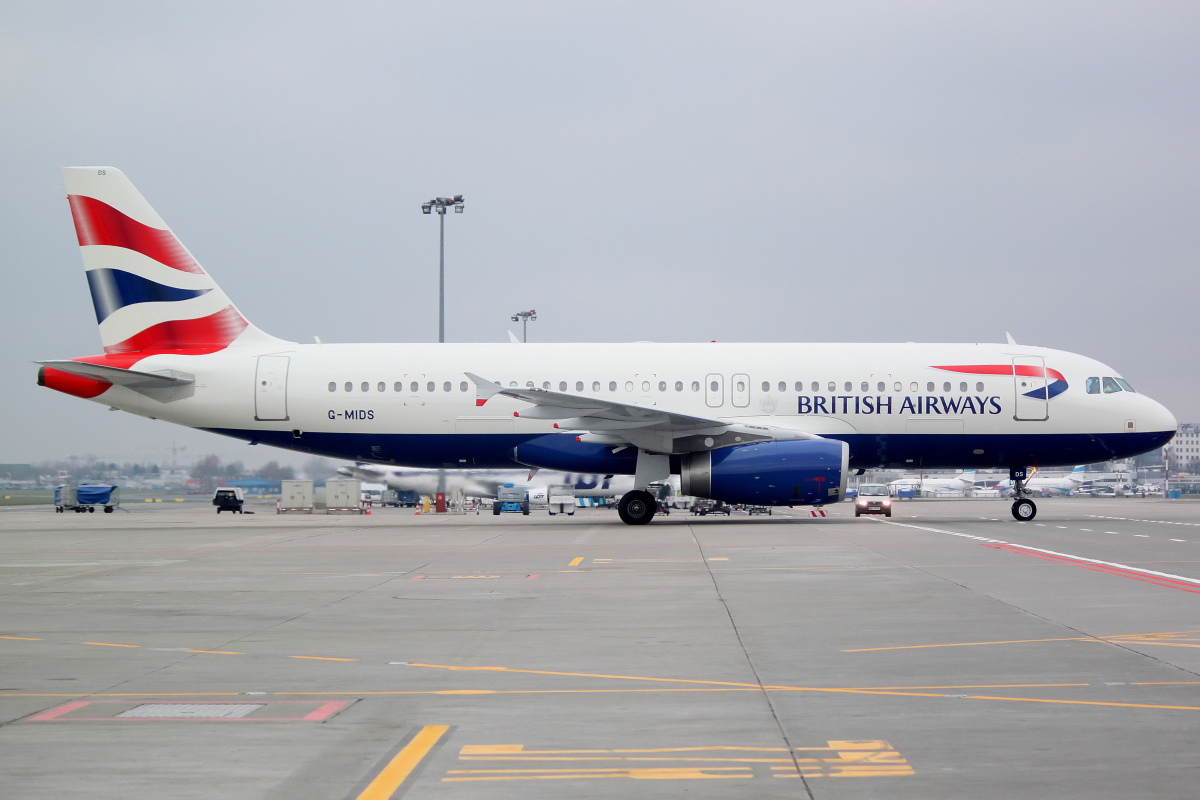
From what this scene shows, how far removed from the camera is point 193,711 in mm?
6395

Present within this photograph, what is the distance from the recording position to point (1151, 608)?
Result: 34.7ft

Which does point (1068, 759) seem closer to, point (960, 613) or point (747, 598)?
point (960, 613)

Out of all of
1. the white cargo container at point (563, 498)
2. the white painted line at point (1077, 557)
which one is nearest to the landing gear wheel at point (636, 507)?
the white painted line at point (1077, 557)

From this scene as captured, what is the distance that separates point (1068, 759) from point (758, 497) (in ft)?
62.7

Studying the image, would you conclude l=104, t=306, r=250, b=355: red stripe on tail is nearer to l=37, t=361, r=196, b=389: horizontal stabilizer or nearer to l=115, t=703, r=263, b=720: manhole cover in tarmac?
l=37, t=361, r=196, b=389: horizontal stabilizer

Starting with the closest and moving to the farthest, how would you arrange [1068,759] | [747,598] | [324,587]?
[1068,759], [747,598], [324,587]

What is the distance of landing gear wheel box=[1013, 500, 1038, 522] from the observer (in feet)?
89.0

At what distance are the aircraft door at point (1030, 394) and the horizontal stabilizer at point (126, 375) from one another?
2020 cm

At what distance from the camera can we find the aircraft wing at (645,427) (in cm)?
2372

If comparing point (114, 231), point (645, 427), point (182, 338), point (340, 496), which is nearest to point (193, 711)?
point (645, 427)

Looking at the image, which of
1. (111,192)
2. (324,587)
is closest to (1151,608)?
(324,587)

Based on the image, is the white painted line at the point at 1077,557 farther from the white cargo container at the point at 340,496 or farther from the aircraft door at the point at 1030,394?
the white cargo container at the point at 340,496

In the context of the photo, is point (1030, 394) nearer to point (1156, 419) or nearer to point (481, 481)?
point (1156, 419)

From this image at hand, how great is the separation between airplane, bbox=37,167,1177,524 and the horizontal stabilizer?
0.05 metres
